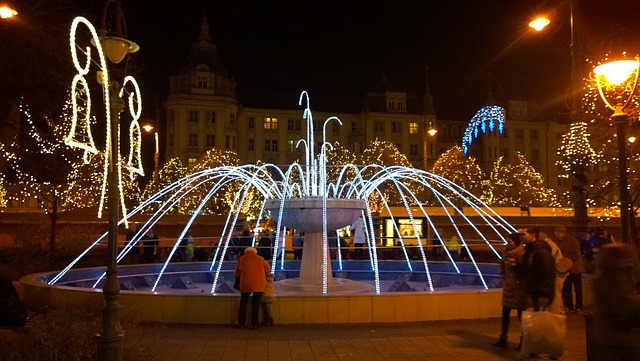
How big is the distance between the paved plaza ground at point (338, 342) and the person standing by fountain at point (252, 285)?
0.98 feet

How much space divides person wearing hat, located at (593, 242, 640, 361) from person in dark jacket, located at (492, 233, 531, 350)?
391 centimetres

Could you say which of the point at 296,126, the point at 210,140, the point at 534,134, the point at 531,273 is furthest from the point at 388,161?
the point at 531,273

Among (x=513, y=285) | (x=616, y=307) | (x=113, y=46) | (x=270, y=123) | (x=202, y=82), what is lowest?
(x=513, y=285)

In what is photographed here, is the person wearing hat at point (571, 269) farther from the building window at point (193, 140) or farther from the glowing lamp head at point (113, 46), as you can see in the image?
the building window at point (193, 140)

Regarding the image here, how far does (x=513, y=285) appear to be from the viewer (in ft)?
32.2

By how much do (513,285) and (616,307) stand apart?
4580 mm

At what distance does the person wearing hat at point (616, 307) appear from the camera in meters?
5.21

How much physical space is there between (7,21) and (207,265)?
11.2 m

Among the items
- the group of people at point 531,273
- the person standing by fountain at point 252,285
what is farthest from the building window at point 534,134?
the person standing by fountain at point 252,285

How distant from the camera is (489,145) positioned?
82.2m

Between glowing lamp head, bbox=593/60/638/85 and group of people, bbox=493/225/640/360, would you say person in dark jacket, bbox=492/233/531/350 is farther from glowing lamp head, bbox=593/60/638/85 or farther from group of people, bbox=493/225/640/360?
glowing lamp head, bbox=593/60/638/85

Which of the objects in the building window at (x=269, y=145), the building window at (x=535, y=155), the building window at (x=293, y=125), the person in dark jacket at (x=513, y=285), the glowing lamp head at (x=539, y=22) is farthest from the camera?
the building window at (x=535, y=155)

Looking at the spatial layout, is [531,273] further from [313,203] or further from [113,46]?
[113,46]

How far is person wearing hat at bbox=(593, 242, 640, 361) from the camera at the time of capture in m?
5.21
